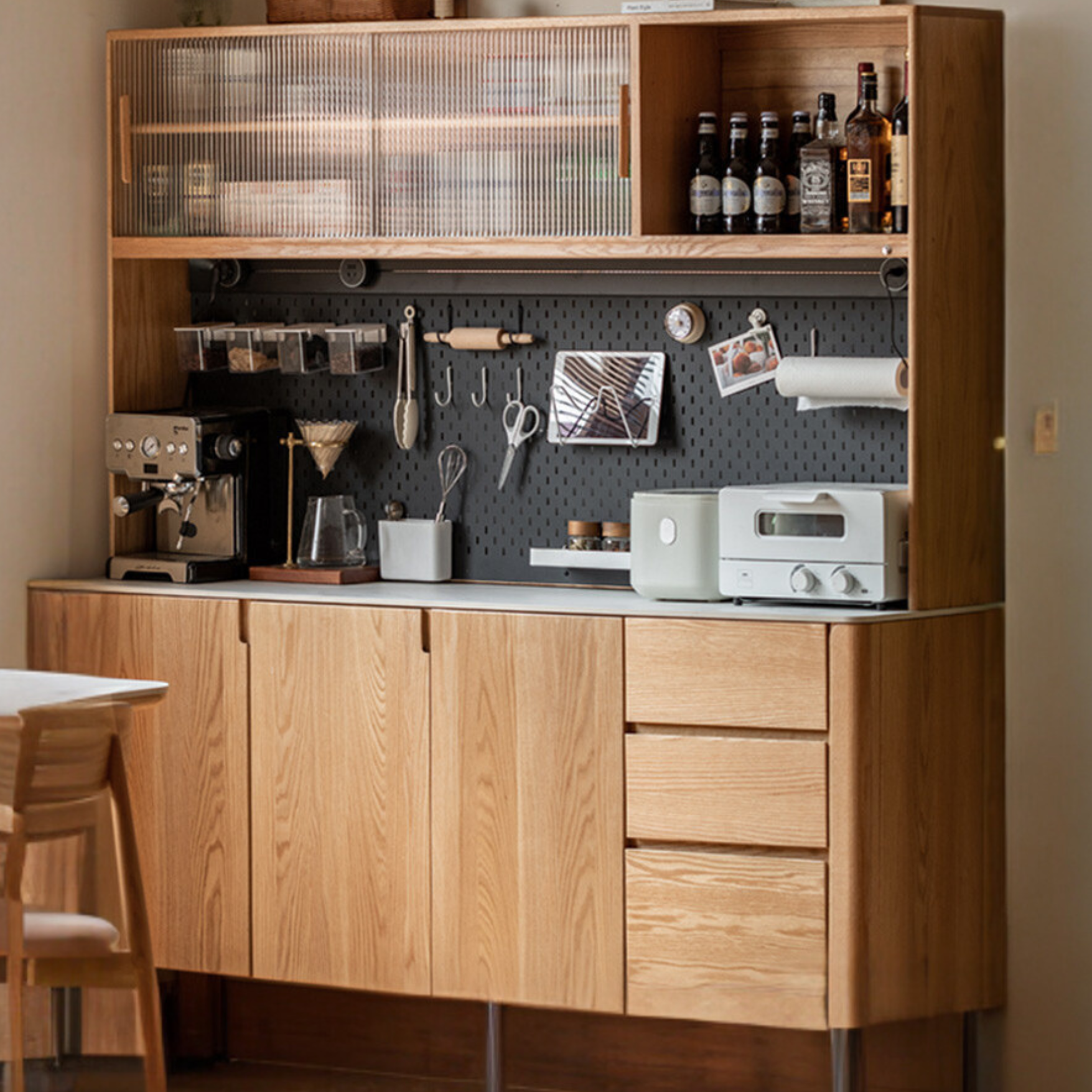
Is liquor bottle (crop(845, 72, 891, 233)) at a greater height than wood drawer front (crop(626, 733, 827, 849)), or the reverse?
liquor bottle (crop(845, 72, 891, 233))

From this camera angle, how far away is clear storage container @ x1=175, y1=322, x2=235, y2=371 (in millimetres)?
4348

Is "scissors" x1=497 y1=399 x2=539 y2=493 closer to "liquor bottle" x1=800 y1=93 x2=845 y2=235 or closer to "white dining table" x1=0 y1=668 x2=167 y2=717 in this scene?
"liquor bottle" x1=800 y1=93 x2=845 y2=235

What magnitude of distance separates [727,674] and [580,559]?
652mm

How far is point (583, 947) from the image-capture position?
12.3 feet

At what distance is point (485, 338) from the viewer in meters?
4.25

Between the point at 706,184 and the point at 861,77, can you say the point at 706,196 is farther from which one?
the point at 861,77

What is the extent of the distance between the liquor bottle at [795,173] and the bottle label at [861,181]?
0.52 feet

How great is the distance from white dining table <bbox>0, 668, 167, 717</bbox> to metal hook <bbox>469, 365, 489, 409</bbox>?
4.10 feet

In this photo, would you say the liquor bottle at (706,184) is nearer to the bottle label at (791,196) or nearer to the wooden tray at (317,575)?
the bottle label at (791,196)

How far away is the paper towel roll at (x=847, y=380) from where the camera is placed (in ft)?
12.4

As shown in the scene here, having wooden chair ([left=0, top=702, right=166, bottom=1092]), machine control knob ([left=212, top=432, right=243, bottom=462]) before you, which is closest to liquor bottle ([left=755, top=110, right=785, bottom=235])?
machine control knob ([left=212, top=432, right=243, bottom=462])

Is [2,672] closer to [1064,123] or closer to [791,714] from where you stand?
[791,714]

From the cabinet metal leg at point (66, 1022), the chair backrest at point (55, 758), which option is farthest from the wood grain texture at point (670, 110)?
the cabinet metal leg at point (66, 1022)

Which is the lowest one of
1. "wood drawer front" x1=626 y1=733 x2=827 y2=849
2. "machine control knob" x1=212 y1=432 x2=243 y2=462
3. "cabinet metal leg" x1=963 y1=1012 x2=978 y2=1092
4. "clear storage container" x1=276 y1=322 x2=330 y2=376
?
"cabinet metal leg" x1=963 y1=1012 x2=978 y2=1092
